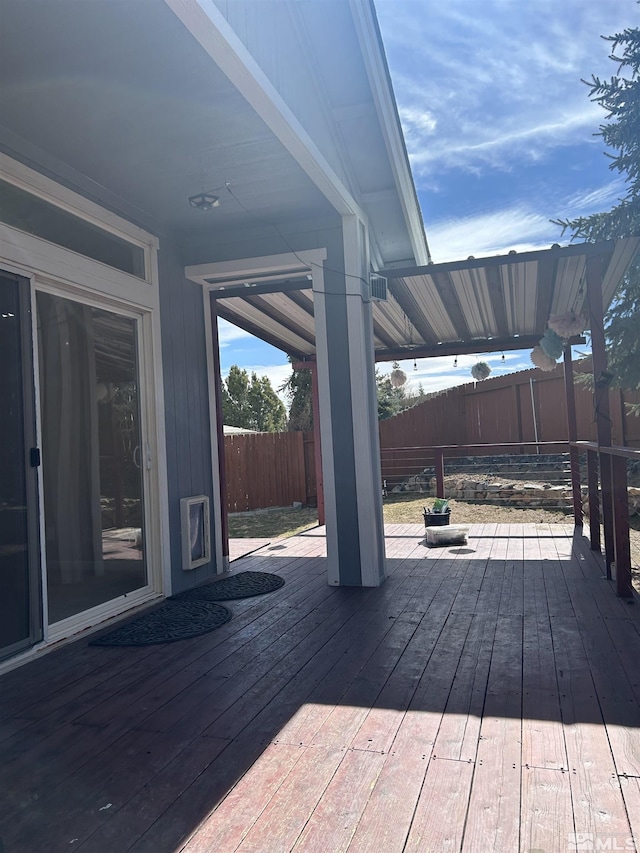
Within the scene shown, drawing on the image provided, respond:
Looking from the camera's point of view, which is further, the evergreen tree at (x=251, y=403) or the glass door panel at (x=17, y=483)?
the evergreen tree at (x=251, y=403)

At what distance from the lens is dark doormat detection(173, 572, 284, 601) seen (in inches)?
163

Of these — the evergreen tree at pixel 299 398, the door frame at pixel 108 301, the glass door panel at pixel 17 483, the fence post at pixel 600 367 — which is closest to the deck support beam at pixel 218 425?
the door frame at pixel 108 301

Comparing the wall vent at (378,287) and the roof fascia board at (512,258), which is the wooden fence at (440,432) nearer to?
the roof fascia board at (512,258)

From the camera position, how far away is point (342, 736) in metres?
2.09

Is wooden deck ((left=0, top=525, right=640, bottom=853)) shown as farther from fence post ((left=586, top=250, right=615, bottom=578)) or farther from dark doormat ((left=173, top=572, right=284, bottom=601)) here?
fence post ((left=586, top=250, right=615, bottom=578))

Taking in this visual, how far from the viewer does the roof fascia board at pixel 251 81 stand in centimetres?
216

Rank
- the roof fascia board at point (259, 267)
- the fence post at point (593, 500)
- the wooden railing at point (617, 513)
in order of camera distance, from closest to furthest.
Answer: the wooden railing at point (617, 513), the roof fascia board at point (259, 267), the fence post at point (593, 500)

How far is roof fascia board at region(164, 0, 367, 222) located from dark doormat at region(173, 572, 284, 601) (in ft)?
8.68

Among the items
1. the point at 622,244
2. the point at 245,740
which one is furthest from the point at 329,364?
the point at 245,740

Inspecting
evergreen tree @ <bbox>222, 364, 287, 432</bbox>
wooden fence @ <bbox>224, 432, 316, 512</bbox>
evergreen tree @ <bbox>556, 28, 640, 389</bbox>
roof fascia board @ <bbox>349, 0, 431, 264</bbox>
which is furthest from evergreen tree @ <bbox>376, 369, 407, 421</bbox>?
roof fascia board @ <bbox>349, 0, 431, 264</bbox>

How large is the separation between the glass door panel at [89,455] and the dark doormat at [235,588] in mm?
396

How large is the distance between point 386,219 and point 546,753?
4149 mm

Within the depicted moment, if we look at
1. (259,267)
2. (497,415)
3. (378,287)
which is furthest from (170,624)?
(497,415)

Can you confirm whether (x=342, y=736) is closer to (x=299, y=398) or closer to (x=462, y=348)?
(x=462, y=348)
